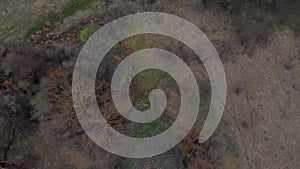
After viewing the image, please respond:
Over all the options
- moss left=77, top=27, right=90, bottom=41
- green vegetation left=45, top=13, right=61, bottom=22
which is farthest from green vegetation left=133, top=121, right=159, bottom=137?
green vegetation left=45, top=13, right=61, bottom=22

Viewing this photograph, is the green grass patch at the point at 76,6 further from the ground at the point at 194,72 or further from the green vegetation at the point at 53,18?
the green vegetation at the point at 53,18

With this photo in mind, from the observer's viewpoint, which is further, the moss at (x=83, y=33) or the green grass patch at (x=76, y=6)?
the green grass patch at (x=76, y=6)

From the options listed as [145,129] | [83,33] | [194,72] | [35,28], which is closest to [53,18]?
[35,28]

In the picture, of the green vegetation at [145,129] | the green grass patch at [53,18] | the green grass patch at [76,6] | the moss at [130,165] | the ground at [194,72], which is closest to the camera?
the ground at [194,72]

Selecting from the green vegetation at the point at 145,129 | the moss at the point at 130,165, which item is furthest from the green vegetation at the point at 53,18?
the moss at the point at 130,165

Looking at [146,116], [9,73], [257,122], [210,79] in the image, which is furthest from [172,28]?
[9,73]

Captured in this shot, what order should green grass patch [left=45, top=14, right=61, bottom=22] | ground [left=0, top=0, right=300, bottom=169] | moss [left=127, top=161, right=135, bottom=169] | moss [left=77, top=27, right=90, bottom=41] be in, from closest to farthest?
ground [left=0, top=0, right=300, bottom=169] < moss [left=127, top=161, right=135, bottom=169] < moss [left=77, top=27, right=90, bottom=41] < green grass patch [left=45, top=14, right=61, bottom=22]

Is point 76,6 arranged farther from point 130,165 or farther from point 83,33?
point 130,165

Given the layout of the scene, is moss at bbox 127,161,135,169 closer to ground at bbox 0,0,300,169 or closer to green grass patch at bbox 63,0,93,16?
ground at bbox 0,0,300,169
